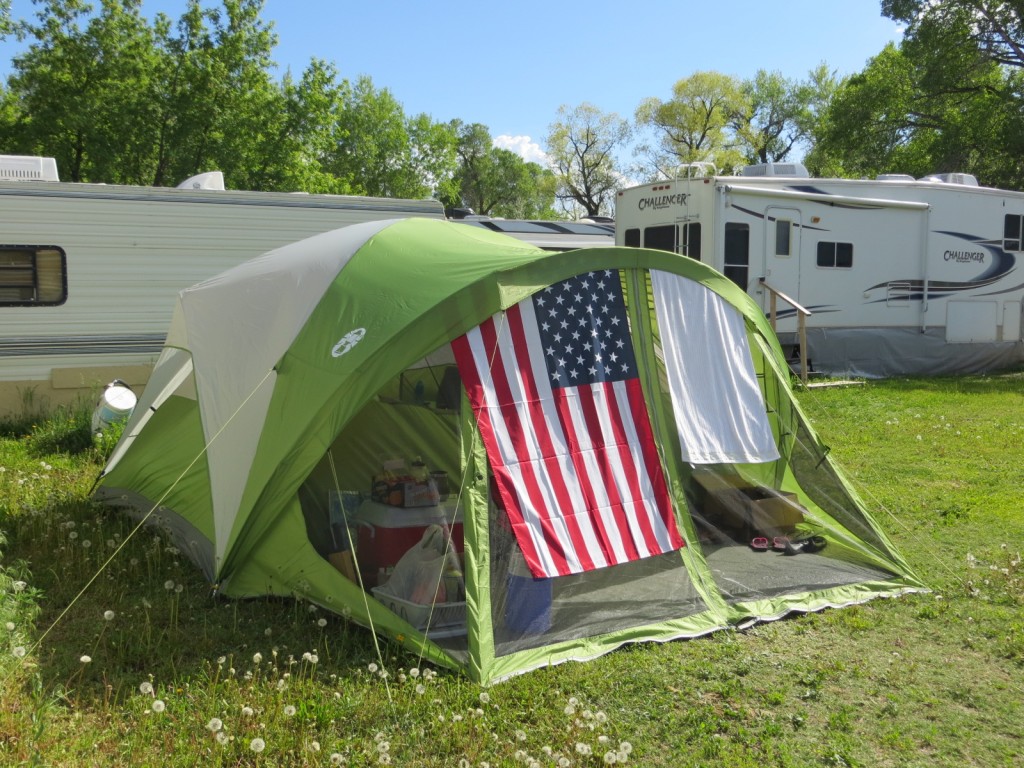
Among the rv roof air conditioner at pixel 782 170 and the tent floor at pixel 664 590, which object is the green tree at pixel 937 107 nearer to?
the rv roof air conditioner at pixel 782 170

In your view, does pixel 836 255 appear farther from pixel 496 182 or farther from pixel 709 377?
pixel 496 182

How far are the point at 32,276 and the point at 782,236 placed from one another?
9.40m

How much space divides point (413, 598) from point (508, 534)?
0.54m

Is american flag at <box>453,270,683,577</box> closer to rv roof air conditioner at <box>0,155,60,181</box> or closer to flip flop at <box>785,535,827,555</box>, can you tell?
flip flop at <box>785,535,827,555</box>

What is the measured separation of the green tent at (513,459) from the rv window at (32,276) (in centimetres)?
519

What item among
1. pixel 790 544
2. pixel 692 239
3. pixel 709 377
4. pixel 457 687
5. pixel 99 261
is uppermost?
pixel 692 239

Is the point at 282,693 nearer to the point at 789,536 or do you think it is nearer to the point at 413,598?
the point at 413,598

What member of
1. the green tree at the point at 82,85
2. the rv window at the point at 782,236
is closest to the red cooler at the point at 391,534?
the rv window at the point at 782,236

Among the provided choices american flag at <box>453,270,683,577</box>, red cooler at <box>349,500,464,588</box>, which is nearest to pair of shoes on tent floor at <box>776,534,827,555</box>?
american flag at <box>453,270,683,577</box>

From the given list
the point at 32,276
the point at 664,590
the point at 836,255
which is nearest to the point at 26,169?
the point at 32,276

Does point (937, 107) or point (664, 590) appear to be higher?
point (937, 107)

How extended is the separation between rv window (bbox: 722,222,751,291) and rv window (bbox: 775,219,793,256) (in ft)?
1.97

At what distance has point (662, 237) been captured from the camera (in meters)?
12.8

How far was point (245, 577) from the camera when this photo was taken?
475cm
